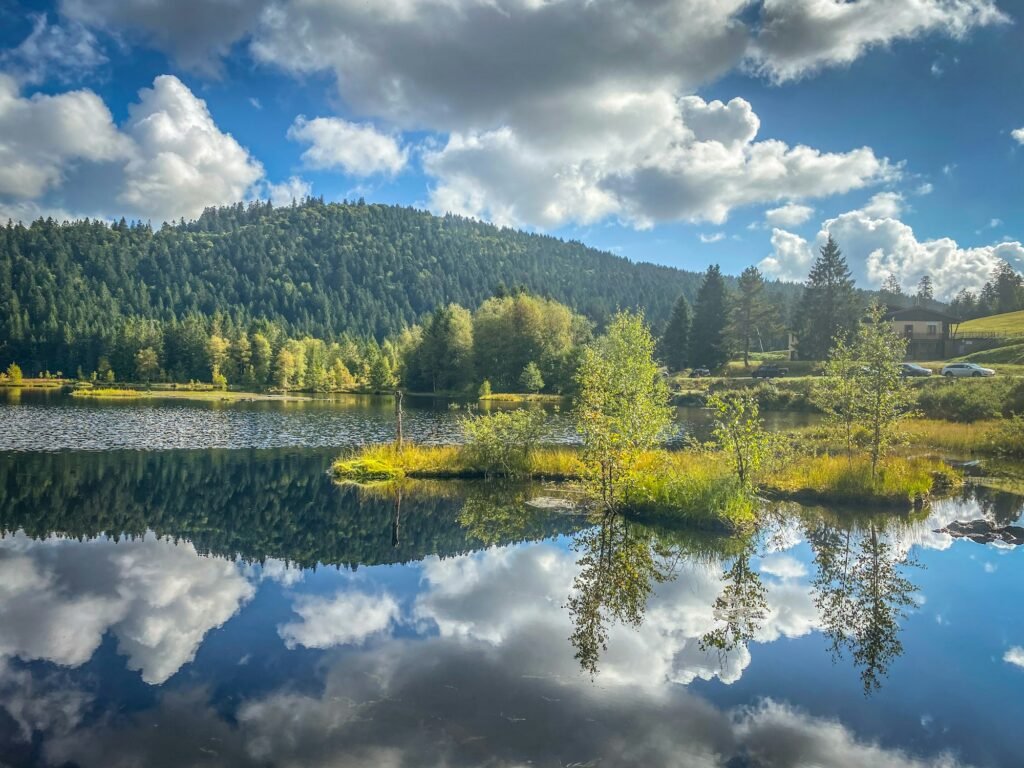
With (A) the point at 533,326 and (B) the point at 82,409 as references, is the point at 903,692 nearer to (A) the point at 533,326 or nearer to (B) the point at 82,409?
(B) the point at 82,409

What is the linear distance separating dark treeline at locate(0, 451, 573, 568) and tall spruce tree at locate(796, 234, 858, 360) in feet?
279

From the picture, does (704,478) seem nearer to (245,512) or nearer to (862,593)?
(862,593)

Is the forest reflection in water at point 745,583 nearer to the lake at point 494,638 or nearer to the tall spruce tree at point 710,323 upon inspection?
the lake at point 494,638

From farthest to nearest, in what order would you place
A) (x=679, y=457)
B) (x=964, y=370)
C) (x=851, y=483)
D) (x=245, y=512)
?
(x=964, y=370), (x=679, y=457), (x=851, y=483), (x=245, y=512)

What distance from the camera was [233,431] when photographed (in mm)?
56625

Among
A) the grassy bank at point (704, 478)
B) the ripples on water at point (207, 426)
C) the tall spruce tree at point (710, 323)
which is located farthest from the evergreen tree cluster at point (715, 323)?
the grassy bank at point (704, 478)

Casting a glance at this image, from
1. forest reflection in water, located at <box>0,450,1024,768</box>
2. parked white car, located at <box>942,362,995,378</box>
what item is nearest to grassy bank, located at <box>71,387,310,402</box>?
forest reflection in water, located at <box>0,450,1024,768</box>

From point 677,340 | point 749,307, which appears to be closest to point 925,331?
point 749,307

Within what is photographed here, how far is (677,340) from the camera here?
11612cm

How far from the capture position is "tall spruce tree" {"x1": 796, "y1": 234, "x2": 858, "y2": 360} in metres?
98.1

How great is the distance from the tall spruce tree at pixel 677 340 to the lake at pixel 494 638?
A: 88.8 meters

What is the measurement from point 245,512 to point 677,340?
98.9 metres

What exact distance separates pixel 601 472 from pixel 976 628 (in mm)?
12491

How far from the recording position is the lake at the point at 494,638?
1020cm
